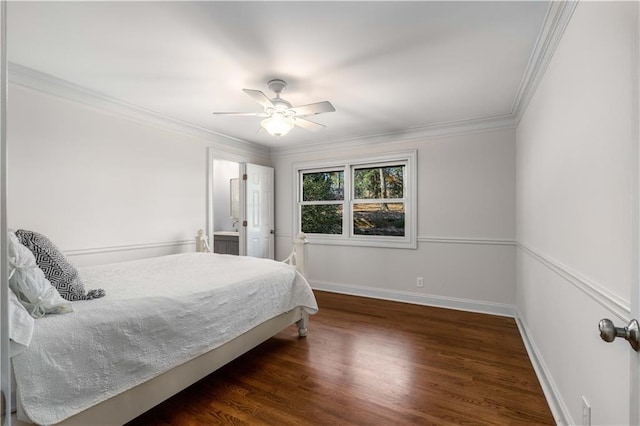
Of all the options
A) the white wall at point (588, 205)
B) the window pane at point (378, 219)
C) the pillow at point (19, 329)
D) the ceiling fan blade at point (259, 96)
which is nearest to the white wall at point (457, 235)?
the window pane at point (378, 219)

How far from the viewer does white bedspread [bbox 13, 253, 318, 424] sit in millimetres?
1263

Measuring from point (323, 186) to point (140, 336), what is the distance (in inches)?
142

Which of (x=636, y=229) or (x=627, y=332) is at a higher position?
(x=636, y=229)

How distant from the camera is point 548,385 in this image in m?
1.98

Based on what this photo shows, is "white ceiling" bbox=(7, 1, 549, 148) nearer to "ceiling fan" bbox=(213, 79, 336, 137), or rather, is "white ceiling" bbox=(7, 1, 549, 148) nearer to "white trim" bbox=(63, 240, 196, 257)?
"ceiling fan" bbox=(213, 79, 336, 137)

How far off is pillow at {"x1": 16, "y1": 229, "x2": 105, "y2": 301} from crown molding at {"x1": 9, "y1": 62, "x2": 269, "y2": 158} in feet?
5.12

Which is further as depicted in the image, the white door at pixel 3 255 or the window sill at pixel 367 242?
the window sill at pixel 367 242

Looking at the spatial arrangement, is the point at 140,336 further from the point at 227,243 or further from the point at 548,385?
the point at 227,243

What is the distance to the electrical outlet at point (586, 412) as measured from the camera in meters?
1.33

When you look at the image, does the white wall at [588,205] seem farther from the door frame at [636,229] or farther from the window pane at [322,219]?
the window pane at [322,219]

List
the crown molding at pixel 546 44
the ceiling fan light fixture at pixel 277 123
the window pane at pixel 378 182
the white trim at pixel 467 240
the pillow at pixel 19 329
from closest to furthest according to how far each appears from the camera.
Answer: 1. the pillow at pixel 19 329
2. the crown molding at pixel 546 44
3. the ceiling fan light fixture at pixel 277 123
4. the white trim at pixel 467 240
5. the window pane at pixel 378 182

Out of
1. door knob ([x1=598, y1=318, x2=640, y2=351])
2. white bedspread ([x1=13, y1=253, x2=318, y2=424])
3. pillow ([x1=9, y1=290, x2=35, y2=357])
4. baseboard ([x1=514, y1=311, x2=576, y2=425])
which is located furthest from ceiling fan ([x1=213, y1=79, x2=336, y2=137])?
baseboard ([x1=514, y1=311, x2=576, y2=425])

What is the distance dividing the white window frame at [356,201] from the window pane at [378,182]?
0.06 m

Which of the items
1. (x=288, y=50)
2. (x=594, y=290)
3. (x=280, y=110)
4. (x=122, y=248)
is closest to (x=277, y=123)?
(x=280, y=110)
